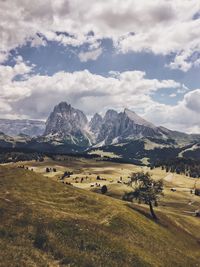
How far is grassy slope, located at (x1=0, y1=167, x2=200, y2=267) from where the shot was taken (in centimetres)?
5825

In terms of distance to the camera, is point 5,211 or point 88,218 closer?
point 5,211

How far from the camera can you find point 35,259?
5475 cm

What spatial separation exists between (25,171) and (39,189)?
13327 millimetres

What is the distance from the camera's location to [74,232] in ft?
219

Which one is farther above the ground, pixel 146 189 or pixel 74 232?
pixel 146 189

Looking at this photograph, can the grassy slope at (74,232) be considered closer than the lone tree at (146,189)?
Yes

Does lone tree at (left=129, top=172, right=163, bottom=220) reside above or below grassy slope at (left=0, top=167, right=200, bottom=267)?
above

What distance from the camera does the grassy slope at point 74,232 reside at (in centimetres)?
5825

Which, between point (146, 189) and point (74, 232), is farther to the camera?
point (146, 189)

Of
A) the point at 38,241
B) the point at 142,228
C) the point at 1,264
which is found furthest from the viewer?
the point at 142,228

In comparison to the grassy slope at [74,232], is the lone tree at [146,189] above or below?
above

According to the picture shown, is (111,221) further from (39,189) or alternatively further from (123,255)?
(39,189)

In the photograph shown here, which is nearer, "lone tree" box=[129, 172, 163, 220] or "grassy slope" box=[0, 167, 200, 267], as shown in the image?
"grassy slope" box=[0, 167, 200, 267]

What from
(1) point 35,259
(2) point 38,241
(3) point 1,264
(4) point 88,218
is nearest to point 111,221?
(4) point 88,218
